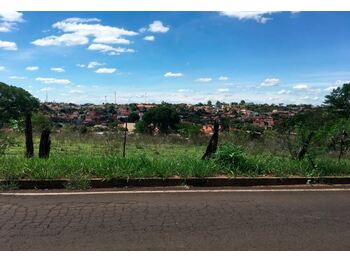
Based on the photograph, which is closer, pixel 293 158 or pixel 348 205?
pixel 348 205

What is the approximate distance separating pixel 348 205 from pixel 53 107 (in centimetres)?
2546

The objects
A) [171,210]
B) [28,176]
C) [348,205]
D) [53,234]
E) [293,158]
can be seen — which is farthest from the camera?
[293,158]

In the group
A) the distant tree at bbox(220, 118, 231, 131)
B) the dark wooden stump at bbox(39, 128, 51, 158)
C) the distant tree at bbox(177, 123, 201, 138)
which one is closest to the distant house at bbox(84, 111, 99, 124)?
the distant tree at bbox(177, 123, 201, 138)

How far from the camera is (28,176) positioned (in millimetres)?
8797

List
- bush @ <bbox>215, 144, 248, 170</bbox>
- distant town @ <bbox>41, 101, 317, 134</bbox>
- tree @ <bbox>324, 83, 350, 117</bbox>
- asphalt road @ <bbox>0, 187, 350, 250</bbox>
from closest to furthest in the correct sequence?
asphalt road @ <bbox>0, 187, 350, 250</bbox>, bush @ <bbox>215, 144, 248, 170</bbox>, distant town @ <bbox>41, 101, 317, 134</bbox>, tree @ <bbox>324, 83, 350, 117</bbox>

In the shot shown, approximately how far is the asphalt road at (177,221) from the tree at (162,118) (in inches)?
743

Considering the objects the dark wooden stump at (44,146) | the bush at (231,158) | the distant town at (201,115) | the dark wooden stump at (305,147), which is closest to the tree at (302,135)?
the dark wooden stump at (305,147)

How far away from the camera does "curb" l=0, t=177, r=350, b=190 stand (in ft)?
28.0

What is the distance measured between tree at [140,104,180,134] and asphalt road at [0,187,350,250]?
18.9 m

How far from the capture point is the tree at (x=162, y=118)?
27.5 metres

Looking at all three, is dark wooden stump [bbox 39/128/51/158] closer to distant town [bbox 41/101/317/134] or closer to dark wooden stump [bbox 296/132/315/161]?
dark wooden stump [bbox 296/132/315/161]

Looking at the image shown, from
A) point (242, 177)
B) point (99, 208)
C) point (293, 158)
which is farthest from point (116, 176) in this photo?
point (293, 158)

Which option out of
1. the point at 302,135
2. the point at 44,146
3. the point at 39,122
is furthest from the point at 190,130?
the point at 44,146

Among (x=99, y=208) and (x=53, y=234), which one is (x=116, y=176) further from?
(x=53, y=234)
